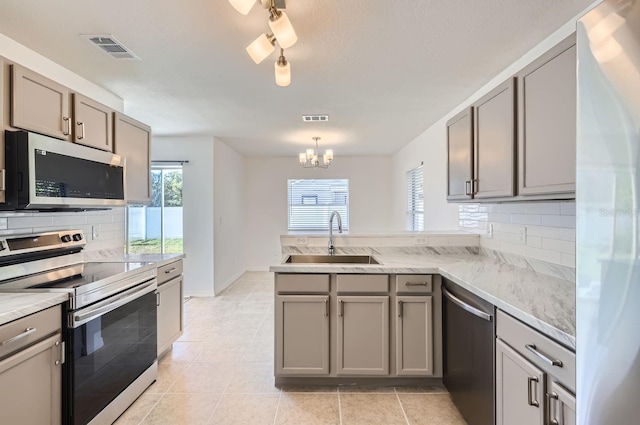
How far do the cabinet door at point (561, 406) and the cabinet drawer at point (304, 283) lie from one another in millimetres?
1430

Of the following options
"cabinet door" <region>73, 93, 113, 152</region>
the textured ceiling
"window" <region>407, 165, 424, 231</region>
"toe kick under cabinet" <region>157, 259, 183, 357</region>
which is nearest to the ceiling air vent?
the textured ceiling

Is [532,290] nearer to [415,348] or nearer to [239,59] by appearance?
[415,348]

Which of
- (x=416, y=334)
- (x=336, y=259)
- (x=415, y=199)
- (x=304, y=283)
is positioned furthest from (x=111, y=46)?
(x=415, y=199)

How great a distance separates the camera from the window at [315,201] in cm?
693

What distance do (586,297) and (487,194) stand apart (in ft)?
4.51

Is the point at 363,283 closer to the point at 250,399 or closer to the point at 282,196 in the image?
the point at 250,399

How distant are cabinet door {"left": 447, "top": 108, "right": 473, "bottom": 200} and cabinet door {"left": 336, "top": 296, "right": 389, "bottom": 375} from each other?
1093 mm

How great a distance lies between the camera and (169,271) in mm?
2824

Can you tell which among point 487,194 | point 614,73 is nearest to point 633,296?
point 614,73

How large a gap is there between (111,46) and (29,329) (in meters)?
1.84

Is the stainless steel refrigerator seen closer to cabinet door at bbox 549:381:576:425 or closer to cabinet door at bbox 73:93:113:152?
cabinet door at bbox 549:381:576:425

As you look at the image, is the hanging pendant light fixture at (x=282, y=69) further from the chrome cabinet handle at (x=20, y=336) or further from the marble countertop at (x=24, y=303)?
the chrome cabinet handle at (x=20, y=336)

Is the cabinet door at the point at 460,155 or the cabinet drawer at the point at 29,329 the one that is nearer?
the cabinet drawer at the point at 29,329

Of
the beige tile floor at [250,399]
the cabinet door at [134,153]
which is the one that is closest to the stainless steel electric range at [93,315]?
the beige tile floor at [250,399]
